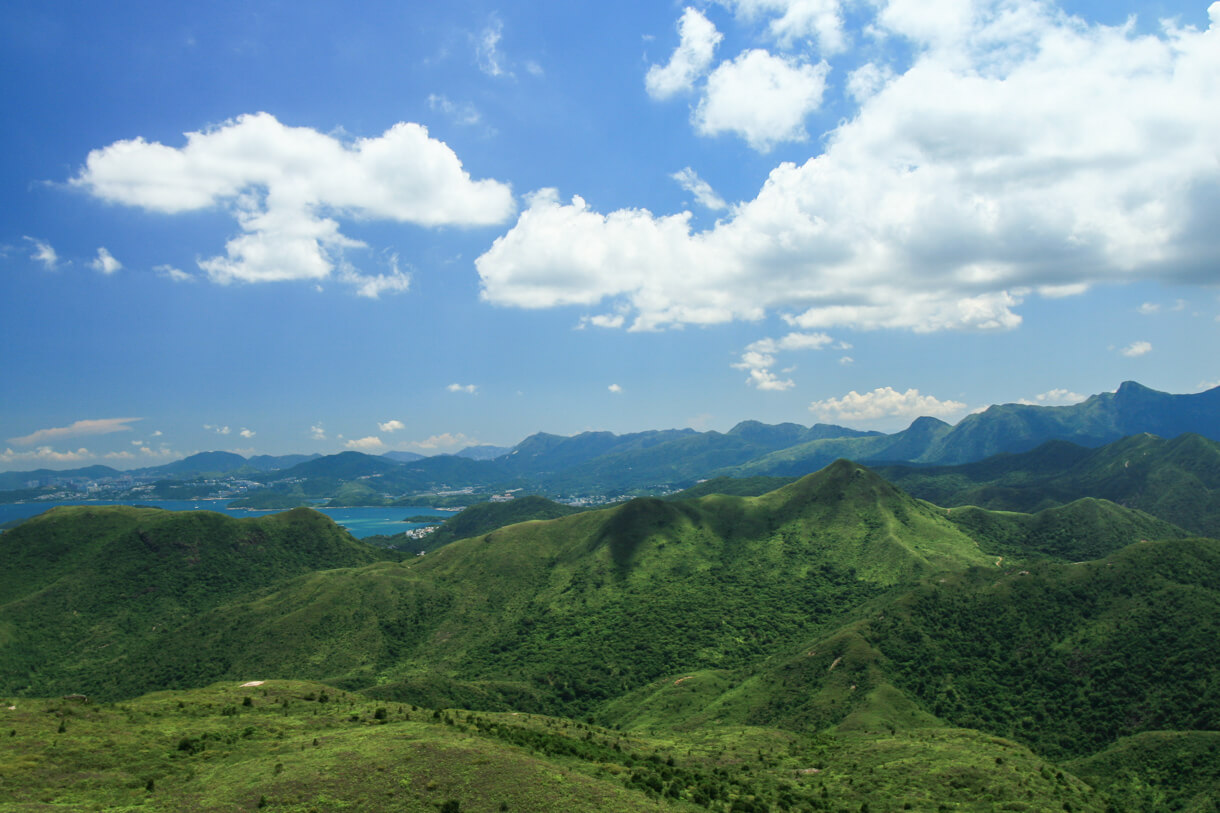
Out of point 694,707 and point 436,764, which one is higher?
point 436,764

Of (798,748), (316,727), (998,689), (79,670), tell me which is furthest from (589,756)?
(79,670)

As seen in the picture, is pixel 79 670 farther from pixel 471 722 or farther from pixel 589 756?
pixel 589 756

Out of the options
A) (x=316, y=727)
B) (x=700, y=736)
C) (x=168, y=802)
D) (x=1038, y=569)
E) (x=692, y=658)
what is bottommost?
(x=692, y=658)

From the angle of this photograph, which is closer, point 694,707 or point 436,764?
point 436,764

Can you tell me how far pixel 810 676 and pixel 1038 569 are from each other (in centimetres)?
7761

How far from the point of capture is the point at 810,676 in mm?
134750

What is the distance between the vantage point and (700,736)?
349ft

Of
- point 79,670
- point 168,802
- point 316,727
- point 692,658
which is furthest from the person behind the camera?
point 79,670

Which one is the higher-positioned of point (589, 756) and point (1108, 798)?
point (589, 756)

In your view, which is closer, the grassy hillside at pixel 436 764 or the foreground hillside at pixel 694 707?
the grassy hillside at pixel 436 764

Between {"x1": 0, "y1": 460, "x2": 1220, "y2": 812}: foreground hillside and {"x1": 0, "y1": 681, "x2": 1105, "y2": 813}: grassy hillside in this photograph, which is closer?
{"x1": 0, "y1": 681, "x2": 1105, "y2": 813}: grassy hillside

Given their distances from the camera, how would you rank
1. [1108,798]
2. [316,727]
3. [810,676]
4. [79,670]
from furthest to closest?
1. [79,670]
2. [810,676]
3. [1108,798]
4. [316,727]

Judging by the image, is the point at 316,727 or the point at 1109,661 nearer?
the point at 316,727

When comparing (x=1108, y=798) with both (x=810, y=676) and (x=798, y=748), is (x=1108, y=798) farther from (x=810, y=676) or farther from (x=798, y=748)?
(x=810, y=676)
